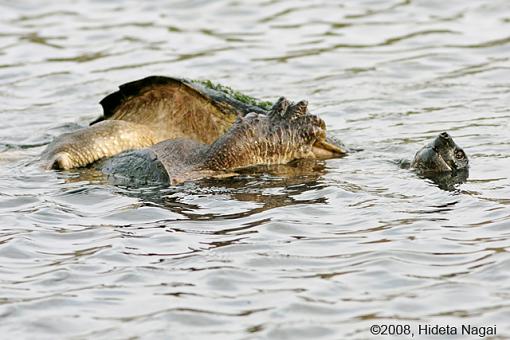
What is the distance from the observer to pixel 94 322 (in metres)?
5.01

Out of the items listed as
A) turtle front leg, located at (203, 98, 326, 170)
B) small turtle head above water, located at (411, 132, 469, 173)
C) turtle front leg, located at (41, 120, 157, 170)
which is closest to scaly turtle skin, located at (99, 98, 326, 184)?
turtle front leg, located at (203, 98, 326, 170)

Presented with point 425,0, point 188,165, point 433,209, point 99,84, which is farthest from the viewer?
point 425,0

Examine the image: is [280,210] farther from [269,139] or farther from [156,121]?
[156,121]

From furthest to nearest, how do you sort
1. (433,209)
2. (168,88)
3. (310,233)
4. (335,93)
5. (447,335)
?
(335,93)
(168,88)
(433,209)
(310,233)
(447,335)

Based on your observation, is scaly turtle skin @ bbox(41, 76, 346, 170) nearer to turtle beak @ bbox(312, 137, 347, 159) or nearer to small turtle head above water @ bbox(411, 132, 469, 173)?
turtle beak @ bbox(312, 137, 347, 159)

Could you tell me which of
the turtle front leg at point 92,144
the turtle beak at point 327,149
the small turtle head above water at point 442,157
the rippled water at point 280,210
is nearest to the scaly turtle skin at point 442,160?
the small turtle head above water at point 442,157

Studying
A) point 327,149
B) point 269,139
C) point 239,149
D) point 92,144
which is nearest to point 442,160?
point 327,149

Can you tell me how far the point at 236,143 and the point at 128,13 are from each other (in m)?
6.63

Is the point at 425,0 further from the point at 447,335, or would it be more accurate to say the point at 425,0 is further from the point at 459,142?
the point at 447,335

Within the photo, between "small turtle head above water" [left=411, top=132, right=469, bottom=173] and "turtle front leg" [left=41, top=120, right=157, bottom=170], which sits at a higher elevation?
"turtle front leg" [left=41, top=120, right=157, bottom=170]

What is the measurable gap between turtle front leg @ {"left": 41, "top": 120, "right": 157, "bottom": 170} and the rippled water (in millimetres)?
168

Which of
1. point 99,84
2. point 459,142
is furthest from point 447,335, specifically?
point 99,84

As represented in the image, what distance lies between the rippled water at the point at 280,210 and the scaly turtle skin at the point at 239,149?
0.60 feet

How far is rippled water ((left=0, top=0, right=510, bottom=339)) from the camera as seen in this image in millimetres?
5086
